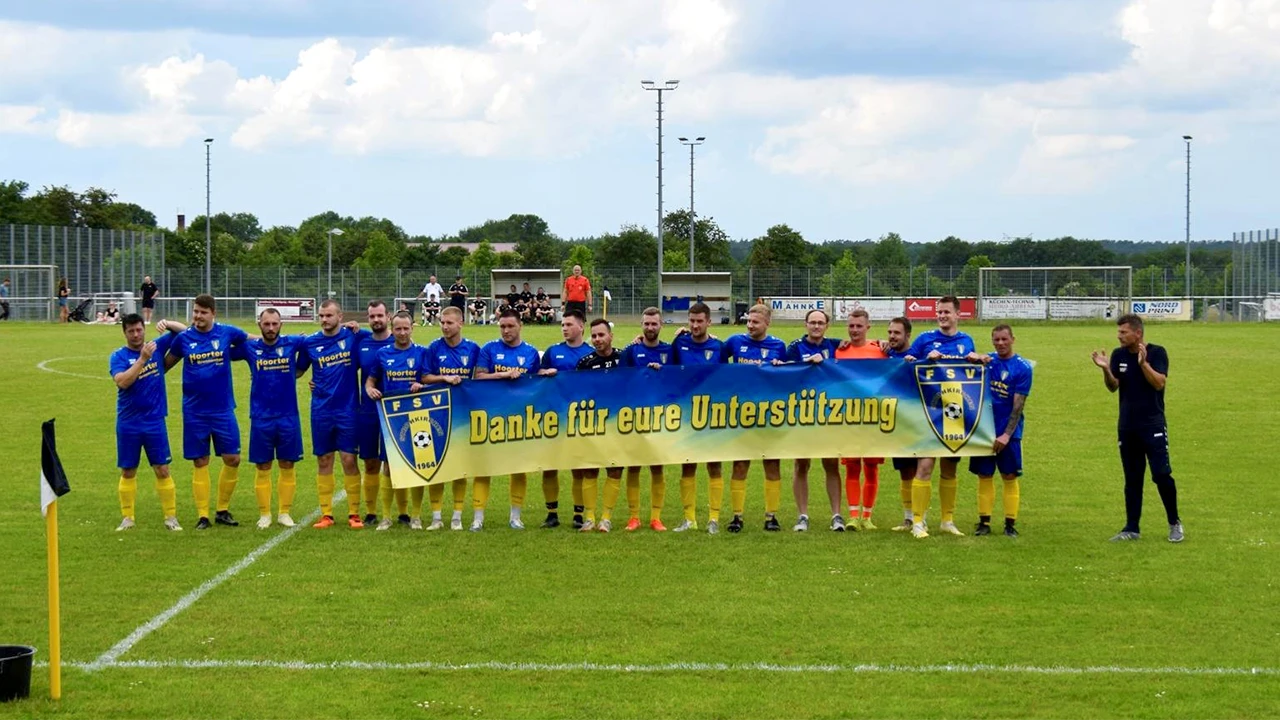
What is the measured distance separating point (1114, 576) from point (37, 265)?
5169 centimetres

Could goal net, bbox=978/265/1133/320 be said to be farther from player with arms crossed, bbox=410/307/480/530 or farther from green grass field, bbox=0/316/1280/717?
player with arms crossed, bbox=410/307/480/530

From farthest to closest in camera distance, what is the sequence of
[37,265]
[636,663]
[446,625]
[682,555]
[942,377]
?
[37,265], [942,377], [682,555], [446,625], [636,663]

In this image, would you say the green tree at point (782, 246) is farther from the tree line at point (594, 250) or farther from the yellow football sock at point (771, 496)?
the yellow football sock at point (771, 496)

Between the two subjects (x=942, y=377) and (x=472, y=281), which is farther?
(x=472, y=281)

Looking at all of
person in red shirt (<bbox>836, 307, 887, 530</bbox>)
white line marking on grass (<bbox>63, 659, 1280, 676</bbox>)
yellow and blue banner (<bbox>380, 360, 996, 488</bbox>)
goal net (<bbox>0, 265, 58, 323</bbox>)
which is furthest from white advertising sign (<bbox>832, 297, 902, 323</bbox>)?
white line marking on grass (<bbox>63, 659, 1280, 676</bbox>)

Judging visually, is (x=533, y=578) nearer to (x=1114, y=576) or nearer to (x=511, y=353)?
(x=511, y=353)

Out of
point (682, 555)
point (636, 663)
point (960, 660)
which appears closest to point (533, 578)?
point (682, 555)

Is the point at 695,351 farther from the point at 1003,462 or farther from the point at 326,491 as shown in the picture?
the point at 326,491

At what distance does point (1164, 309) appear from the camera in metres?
56.6

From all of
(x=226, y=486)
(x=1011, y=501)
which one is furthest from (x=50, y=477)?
(x=1011, y=501)

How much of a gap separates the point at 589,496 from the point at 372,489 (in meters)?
1.98

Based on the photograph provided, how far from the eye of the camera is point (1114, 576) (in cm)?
1039

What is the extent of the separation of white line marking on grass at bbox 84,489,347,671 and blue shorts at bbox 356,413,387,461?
92cm

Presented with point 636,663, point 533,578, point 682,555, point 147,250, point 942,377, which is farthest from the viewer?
point 147,250
